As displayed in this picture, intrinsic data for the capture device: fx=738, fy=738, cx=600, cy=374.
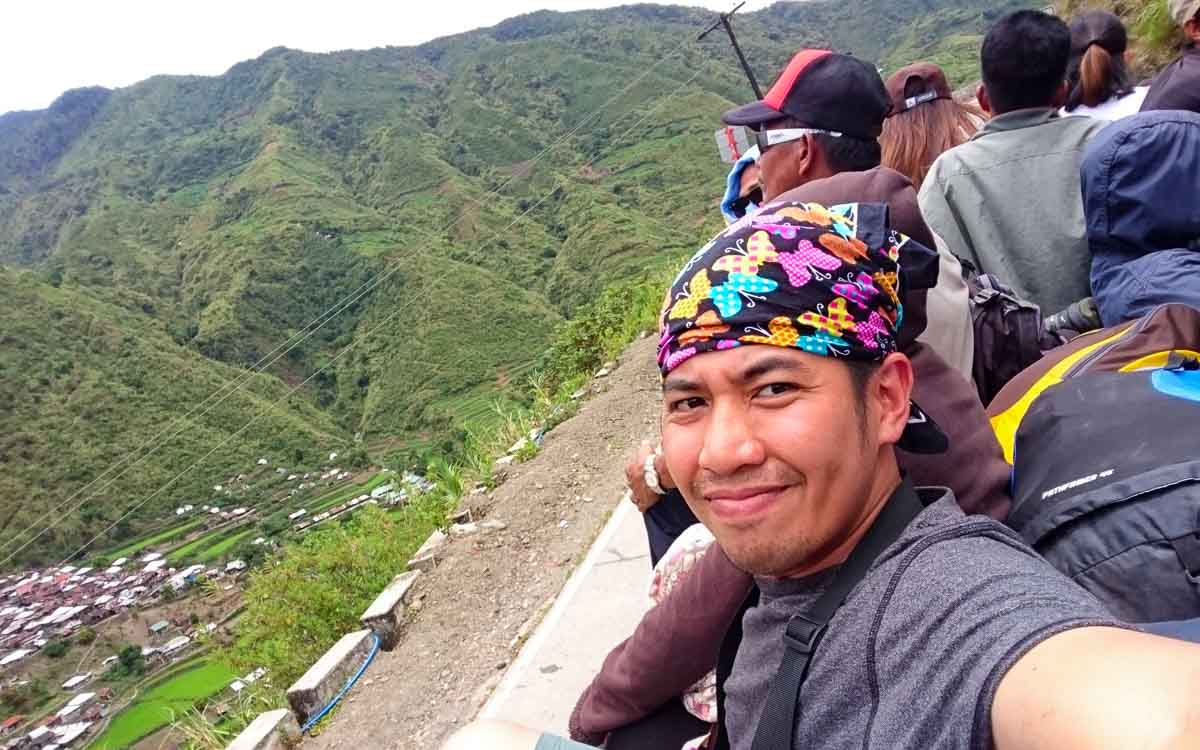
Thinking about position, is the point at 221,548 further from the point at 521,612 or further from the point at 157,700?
the point at 521,612

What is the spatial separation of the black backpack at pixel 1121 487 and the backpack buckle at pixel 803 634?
0.96 ft

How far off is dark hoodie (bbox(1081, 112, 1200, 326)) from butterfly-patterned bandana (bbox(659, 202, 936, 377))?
77 cm

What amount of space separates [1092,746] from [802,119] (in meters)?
1.66

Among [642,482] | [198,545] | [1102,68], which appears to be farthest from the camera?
[198,545]

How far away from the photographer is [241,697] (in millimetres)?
4668

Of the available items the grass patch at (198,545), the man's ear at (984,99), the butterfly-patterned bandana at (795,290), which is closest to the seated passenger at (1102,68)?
the man's ear at (984,99)

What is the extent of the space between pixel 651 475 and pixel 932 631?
1.02 meters

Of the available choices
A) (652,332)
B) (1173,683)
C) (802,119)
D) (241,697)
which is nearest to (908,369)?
(1173,683)

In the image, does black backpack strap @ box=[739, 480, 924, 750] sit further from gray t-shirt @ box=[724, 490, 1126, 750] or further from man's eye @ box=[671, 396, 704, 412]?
man's eye @ box=[671, 396, 704, 412]

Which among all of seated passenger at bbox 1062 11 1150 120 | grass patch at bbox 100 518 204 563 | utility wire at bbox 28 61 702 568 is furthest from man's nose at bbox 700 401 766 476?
grass patch at bbox 100 518 204 563

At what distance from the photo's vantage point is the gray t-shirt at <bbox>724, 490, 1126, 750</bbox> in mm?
729

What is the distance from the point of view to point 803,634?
934mm

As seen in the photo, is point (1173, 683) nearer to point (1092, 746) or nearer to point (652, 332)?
point (1092, 746)

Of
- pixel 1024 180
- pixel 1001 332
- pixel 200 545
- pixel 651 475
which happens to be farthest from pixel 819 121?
pixel 200 545
